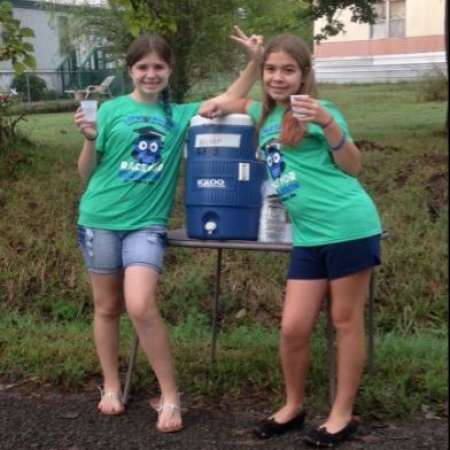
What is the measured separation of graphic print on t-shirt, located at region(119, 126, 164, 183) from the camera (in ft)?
12.5

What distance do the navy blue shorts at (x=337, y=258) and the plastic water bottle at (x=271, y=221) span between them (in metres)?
0.35

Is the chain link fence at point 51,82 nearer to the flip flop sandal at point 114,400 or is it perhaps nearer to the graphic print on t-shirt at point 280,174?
the flip flop sandal at point 114,400

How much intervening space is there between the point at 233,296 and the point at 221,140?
2.55 m

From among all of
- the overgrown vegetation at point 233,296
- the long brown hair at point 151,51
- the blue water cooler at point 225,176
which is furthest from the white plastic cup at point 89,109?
the overgrown vegetation at point 233,296

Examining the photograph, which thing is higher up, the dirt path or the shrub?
the shrub

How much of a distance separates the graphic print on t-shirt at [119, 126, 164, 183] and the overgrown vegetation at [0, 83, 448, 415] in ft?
3.89

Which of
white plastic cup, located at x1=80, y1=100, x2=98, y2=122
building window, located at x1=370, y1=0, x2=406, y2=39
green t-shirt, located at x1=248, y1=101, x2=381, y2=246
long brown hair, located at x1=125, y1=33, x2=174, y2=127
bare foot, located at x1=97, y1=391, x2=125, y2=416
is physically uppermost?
building window, located at x1=370, y1=0, x2=406, y2=39

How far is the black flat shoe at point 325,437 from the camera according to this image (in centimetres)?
364

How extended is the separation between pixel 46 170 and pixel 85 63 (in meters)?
22.6

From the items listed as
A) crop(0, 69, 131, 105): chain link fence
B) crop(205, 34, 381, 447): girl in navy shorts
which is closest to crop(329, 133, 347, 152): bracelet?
crop(205, 34, 381, 447): girl in navy shorts

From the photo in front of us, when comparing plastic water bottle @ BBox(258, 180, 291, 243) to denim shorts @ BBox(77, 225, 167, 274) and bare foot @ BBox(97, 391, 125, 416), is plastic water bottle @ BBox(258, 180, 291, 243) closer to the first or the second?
denim shorts @ BBox(77, 225, 167, 274)

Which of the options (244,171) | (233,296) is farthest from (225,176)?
(233,296)

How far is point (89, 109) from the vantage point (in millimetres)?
3654

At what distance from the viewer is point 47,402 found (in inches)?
169
